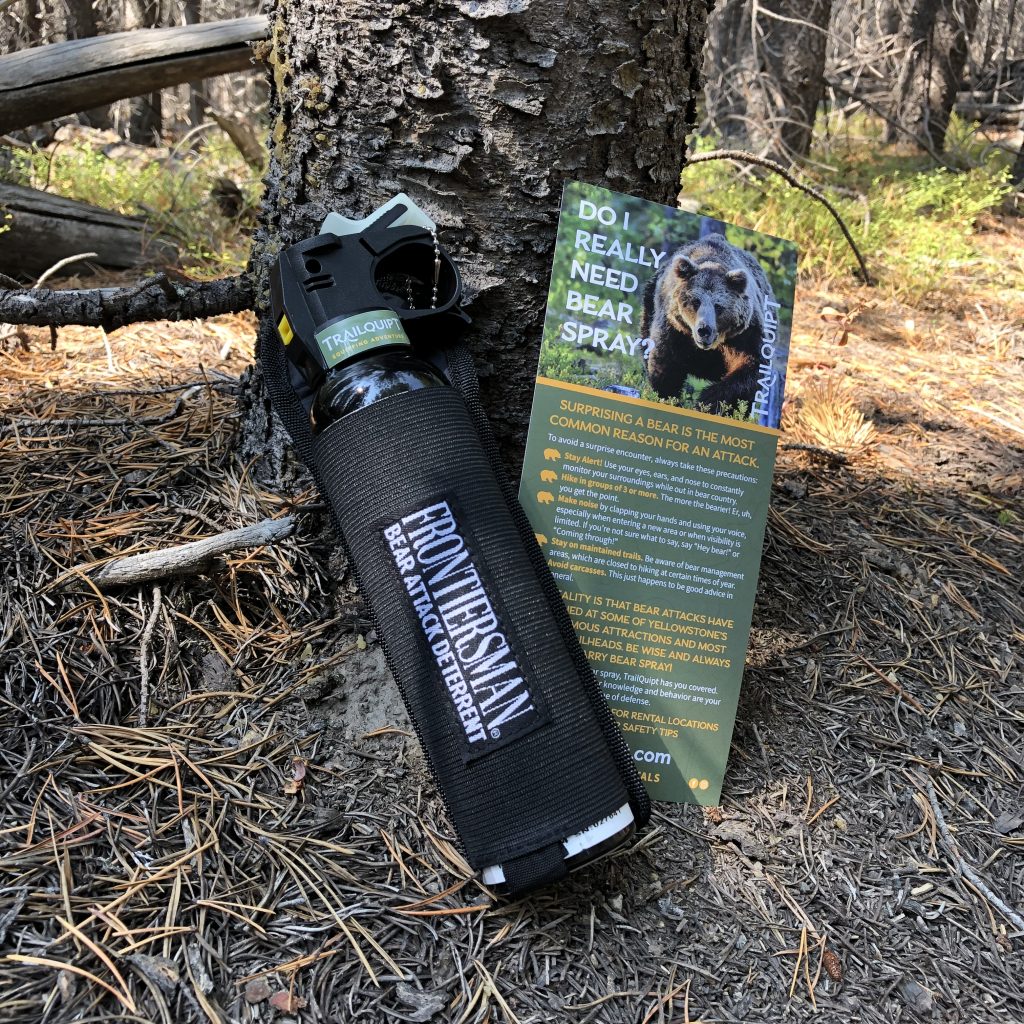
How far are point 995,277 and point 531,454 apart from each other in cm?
398

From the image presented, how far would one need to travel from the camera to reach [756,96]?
602cm

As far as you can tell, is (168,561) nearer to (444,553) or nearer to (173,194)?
(444,553)

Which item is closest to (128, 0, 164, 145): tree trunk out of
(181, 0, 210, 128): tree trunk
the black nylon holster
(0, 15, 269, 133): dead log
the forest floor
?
(181, 0, 210, 128): tree trunk

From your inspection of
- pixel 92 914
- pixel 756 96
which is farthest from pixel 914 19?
pixel 92 914

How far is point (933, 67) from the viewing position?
7383mm

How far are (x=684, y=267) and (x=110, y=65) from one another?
262 cm

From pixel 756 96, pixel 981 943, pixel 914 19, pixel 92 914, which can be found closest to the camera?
pixel 92 914

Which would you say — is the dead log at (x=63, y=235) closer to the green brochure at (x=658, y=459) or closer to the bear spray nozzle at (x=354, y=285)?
the bear spray nozzle at (x=354, y=285)

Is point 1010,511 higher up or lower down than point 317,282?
lower down

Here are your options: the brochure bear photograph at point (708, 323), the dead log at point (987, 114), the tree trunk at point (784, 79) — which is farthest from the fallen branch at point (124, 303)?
the dead log at point (987, 114)

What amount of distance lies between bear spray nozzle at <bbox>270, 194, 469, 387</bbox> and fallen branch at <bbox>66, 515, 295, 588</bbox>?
0.38 metres

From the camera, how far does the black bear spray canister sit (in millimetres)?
1363

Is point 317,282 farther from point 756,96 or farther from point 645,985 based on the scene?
point 756,96

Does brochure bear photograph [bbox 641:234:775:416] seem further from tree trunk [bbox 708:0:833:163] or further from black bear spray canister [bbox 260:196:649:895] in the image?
tree trunk [bbox 708:0:833:163]
